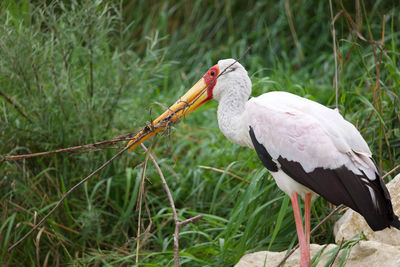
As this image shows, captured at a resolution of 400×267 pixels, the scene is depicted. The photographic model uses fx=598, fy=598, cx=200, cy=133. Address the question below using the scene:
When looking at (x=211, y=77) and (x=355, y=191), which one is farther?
(x=211, y=77)

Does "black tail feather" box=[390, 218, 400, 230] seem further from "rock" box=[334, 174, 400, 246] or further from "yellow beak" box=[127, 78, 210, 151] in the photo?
"yellow beak" box=[127, 78, 210, 151]

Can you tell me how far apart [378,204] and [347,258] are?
1.20ft

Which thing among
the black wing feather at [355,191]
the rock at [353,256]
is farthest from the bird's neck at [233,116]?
the rock at [353,256]

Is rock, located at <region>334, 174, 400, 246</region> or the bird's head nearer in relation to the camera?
rock, located at <region>334, 174, 400, 246</region>

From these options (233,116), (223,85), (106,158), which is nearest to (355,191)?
(233,116)

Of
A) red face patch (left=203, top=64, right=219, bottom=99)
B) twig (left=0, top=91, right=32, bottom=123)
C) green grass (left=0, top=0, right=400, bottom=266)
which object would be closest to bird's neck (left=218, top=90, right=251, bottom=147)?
red face patch (left=203, top=64, right=219, bottom=99)

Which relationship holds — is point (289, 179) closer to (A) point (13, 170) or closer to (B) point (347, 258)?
(B) point (347, 258)

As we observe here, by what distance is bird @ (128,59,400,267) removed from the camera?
10.4ft

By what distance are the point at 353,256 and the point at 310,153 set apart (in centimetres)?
63

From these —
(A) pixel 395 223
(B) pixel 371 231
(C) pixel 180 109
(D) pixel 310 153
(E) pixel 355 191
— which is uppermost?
(C) pixel 180 109

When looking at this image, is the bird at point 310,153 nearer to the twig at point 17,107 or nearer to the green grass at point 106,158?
the green grass at point 106,158

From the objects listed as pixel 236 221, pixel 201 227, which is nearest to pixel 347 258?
pixel 236 221

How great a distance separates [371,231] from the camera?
12.0ft

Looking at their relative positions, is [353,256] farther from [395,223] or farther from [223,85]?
[223,85]
